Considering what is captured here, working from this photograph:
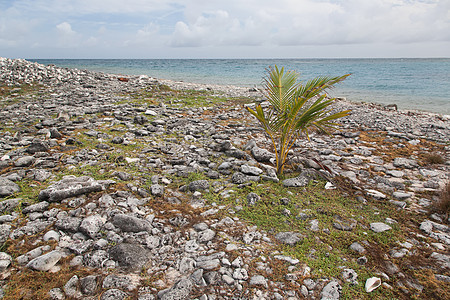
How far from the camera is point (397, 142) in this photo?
754cm

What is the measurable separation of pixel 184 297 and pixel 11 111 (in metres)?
10.7

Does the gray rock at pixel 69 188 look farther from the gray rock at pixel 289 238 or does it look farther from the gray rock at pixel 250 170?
the gray rock at pixel 289 238

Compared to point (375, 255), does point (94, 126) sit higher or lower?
higher

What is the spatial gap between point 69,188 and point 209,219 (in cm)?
225

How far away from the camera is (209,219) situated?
3576mm

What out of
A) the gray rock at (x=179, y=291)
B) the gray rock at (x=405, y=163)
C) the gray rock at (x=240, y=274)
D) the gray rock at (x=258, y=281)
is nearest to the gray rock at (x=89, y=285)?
the gray rock at (x=179, y=291)

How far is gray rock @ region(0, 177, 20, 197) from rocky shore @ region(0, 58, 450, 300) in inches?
1.3

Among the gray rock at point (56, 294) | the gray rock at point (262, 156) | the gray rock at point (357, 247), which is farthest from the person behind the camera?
the gray rock at point (262, 156)

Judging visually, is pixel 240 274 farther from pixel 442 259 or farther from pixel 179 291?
pixel 442 259

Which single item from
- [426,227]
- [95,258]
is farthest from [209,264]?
[426,227]

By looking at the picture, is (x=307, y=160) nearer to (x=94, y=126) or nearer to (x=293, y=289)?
(x=293, y=289)

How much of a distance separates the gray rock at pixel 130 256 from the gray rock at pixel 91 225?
431mm

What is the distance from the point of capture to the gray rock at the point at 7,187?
369 centimetres

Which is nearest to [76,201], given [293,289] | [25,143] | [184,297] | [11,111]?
[184,297]
